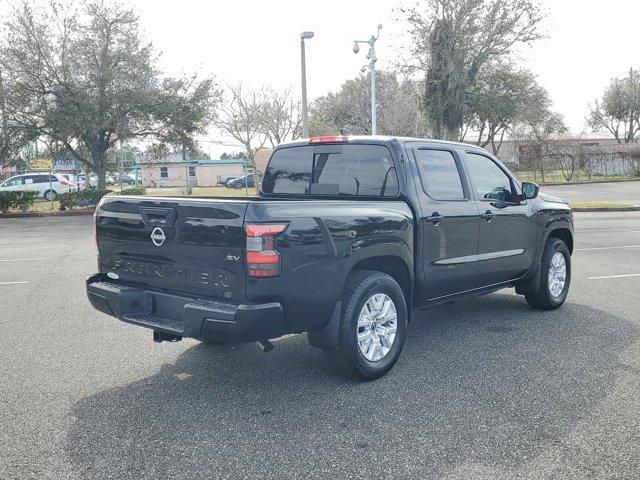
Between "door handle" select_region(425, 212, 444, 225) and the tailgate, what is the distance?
180cm

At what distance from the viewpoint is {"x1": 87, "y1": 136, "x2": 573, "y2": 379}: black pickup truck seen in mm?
3758

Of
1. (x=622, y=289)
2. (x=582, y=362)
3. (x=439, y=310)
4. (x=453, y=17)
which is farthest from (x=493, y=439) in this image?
(x=453, y=17)

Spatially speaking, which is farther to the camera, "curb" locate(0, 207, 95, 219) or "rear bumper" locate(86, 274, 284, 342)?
"curb" locate(0, 207, 95, 219)

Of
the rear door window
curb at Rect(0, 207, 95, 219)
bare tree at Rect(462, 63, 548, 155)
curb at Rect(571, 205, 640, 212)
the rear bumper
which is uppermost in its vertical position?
bare tree at Rect(462, 63, 548, 155)

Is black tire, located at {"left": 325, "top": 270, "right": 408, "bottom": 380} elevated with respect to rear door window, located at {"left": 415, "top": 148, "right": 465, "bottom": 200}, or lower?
lower

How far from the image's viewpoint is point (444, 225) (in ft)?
16.8

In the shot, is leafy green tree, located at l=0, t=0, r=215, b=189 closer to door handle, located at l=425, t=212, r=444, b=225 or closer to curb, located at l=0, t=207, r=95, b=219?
curb, located at l=0, t=207, r=95, b=219

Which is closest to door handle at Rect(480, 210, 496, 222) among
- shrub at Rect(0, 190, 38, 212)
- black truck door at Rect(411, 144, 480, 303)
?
black truck door at Rect(411, 144, 480, 303)

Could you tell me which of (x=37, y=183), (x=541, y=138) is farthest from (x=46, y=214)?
(x=541, y=138)

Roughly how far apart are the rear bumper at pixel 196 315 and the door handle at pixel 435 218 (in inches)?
68.9

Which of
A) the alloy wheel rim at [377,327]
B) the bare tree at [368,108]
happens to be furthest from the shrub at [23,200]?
the alloy wheel rim at [377,327]

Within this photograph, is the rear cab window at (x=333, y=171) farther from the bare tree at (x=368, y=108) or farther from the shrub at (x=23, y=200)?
the bare tree at (x=368, y=108)

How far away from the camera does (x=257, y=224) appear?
367 cm

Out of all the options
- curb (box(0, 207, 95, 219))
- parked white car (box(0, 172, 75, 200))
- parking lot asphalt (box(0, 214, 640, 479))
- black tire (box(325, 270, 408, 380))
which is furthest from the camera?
parked white car (box(0, 172, 75, 200))
